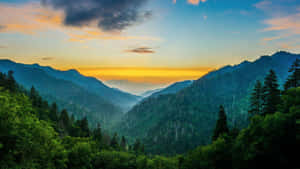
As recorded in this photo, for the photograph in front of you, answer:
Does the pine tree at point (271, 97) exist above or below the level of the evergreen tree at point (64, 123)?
above

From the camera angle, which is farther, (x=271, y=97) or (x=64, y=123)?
(x=64, y=123)

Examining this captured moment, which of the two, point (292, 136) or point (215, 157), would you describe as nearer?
point (292, 136)

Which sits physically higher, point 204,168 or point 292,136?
point 292,136

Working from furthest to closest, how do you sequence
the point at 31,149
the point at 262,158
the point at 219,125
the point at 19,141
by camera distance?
the point at 219,125 < the point at 262,158 < the point at 31,149 < the point at 19,141

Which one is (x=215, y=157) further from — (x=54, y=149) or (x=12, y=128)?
(x=12, y=128)

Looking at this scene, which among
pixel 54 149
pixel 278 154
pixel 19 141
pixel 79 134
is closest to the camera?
pixel 19 141

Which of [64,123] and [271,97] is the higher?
[271,97]

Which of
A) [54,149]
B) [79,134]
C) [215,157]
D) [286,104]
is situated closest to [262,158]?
[286,104]

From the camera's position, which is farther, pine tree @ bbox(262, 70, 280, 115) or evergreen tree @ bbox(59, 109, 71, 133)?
evergreen tree @ bbox(59, 109, 71, 133)

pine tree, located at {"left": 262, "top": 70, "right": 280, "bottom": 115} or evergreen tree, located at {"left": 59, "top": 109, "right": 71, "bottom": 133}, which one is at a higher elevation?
pine tree, located at {"left": 262, "top": 70, "right": 280, "bottom": 115}

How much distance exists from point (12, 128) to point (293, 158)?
31332mm

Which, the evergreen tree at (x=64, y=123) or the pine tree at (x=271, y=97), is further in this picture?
the evergreen tree at (x=64, y=123)

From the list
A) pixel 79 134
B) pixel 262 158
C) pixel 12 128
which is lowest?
pixel 79 134

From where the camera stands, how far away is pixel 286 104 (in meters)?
23.8
